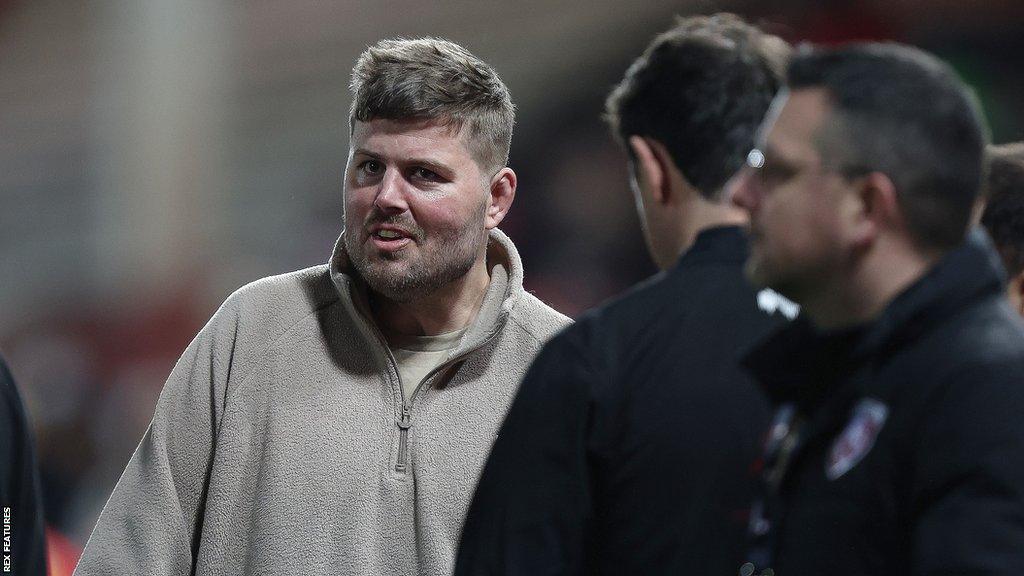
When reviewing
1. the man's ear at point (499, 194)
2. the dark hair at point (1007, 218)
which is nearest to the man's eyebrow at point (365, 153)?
the man's ear at point (499, 194)

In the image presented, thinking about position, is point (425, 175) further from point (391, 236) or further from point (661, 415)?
point (661, 415)

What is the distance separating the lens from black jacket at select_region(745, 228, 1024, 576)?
1147mm

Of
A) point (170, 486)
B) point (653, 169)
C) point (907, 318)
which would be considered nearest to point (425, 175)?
point (170, 486)

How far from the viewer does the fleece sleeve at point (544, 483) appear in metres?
1.42

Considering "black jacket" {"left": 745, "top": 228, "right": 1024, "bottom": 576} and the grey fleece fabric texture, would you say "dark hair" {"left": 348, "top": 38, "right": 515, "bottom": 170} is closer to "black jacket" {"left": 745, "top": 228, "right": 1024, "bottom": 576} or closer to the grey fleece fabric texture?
the grey fleece fabric texture

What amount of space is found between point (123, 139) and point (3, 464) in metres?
6.09

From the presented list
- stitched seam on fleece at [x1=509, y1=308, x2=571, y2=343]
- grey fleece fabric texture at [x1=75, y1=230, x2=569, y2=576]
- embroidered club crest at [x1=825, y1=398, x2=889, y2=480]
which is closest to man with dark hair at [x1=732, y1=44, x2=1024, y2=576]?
embroidered club crest at [x1=825, y1=398, x2=889, y2=480]

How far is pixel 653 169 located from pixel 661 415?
283 mm

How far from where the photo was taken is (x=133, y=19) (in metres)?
7.73

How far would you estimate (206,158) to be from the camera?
738cm

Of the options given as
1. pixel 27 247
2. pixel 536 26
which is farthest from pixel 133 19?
pixel 536 26

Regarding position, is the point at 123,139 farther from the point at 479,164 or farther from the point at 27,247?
the point at 479,164

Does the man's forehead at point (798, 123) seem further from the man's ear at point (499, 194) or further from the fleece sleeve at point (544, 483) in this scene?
the man's ear at point (499, 194)

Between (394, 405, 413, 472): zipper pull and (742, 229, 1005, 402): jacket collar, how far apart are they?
934mm
